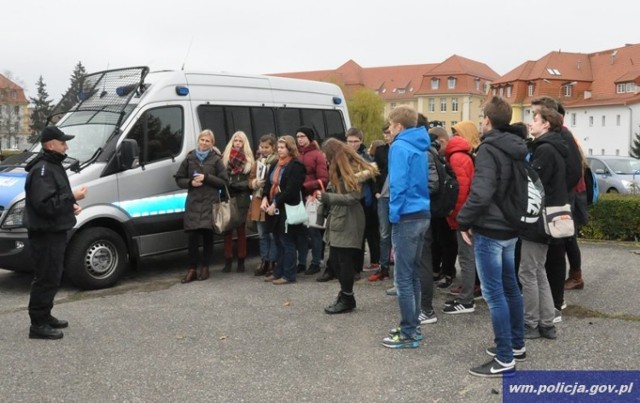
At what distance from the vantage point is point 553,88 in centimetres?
7244

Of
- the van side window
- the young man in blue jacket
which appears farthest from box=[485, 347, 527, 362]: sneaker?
the van side window

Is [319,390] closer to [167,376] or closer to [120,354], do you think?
[167,376]

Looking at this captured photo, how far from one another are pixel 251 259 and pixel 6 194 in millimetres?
3678

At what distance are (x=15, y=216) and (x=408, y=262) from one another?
451 cm

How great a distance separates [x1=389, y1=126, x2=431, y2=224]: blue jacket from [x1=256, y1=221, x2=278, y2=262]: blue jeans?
331 centimetres

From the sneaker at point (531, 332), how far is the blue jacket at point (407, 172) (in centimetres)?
143

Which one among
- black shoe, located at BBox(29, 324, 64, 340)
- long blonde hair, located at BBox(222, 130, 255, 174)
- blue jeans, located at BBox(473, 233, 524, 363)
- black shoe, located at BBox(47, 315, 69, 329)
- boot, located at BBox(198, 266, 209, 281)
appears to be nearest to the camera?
blue jeans, located at BBox(473, 233, 524, 363)

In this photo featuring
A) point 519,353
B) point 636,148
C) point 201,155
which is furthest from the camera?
point 636,148

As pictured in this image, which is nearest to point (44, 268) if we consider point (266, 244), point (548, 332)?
point (266, 244)

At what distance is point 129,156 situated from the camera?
7559 millimetres

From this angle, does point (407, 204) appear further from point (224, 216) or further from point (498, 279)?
point (224, 216)

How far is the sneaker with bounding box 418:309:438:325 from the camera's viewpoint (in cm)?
593

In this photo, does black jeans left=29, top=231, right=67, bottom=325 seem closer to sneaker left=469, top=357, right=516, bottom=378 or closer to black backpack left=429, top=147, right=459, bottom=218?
black backpack left=429, top=147, right=459, bottom=218

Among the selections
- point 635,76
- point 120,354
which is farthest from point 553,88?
point 120,354
